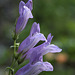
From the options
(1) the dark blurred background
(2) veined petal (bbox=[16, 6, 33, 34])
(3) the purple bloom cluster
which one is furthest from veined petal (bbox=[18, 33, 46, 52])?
(1) the dark blurred background

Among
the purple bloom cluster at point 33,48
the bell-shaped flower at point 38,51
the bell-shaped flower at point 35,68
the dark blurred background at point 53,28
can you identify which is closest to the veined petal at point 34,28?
the purple bloom cluster at point 33,48

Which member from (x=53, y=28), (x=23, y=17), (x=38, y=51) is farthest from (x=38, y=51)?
(x=53, y=28)

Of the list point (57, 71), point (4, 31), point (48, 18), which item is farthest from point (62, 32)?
point (4, 31)

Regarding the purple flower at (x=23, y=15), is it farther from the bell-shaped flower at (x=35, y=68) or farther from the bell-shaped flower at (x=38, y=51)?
the bell-shaped flower at (x=35, y=68)

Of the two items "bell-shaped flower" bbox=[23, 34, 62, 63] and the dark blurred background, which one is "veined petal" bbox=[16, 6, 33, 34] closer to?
"bell-shaped flower" bbox=[23, 34, 62, 63]

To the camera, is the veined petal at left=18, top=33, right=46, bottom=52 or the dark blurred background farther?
the dark blurred background

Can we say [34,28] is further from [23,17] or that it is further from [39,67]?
[39,67]

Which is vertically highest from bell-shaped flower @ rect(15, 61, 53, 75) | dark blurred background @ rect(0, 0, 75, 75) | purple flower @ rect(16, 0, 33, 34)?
purple flower @ rect(16, 0, 33, 34)

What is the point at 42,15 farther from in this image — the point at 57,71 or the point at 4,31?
the point at 57,71
